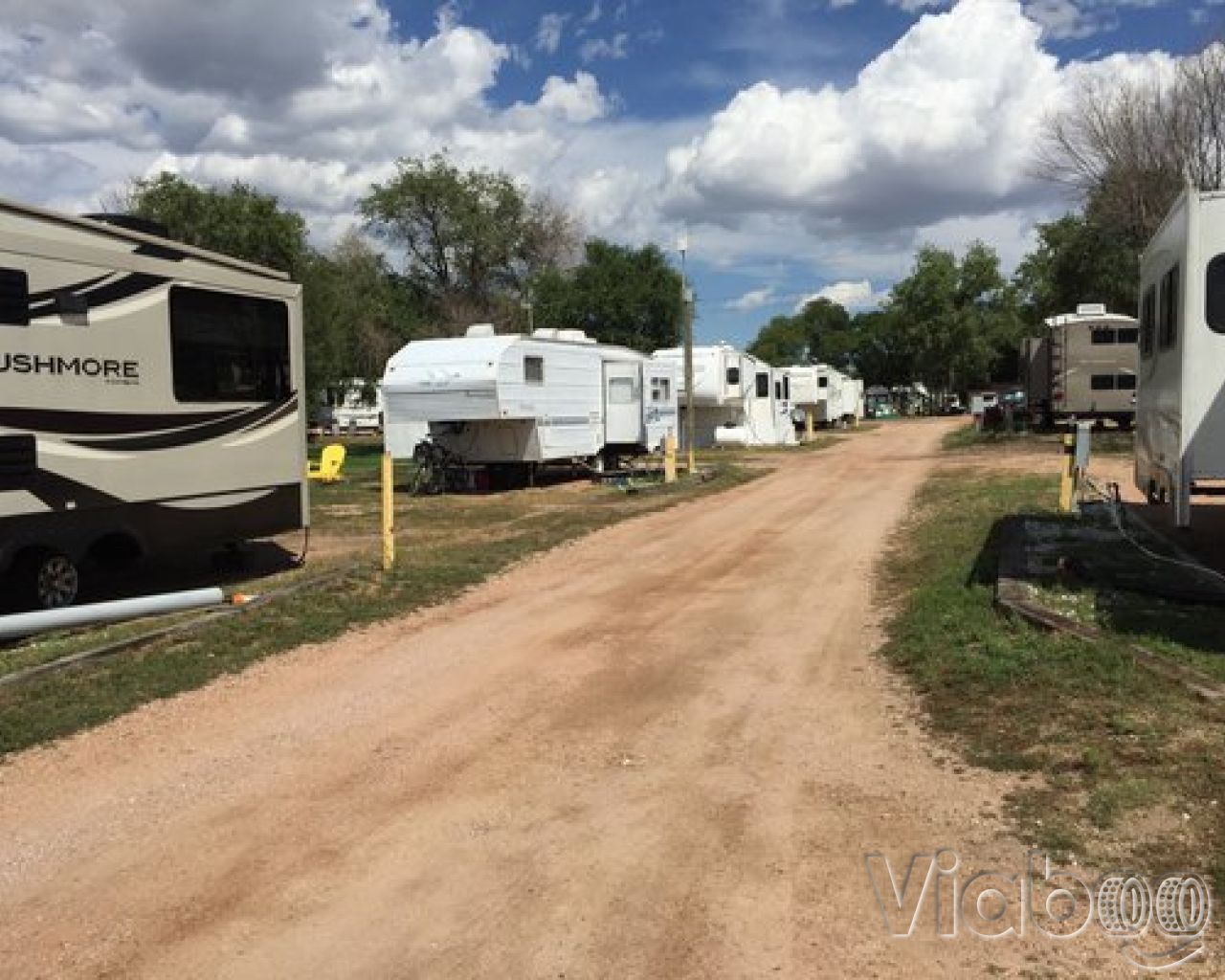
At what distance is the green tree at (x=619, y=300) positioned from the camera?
46375 mm

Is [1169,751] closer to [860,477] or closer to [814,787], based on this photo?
[814,787]

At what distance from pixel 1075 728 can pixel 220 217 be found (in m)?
37.2

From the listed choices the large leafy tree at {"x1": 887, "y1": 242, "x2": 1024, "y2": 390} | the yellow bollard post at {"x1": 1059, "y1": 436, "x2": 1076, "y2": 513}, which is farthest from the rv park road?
the large leafy tree at {"x1": 887, "y1": 242, "x2": 1024, "y2": 390}

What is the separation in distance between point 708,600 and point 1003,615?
2.75 metres

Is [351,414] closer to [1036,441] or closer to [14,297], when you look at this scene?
[1036,441]

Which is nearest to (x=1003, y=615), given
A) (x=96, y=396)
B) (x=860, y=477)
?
(x=96, y=396)

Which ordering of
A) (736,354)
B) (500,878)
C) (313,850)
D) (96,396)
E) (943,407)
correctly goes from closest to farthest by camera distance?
1. (500,878)
2. (313,850)
3. (96,396)
4. (736,354)
5. (943,407)

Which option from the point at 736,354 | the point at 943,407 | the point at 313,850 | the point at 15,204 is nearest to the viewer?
the point at 313,850

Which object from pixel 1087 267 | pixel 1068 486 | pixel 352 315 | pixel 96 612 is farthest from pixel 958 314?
pixel 96 612

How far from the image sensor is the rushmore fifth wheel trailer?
8273 mm

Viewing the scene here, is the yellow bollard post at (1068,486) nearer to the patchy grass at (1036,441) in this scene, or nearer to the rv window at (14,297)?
the rv window at (14,297)

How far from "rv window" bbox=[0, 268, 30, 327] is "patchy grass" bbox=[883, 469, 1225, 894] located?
6845 millimetres

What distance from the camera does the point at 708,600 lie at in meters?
9.45

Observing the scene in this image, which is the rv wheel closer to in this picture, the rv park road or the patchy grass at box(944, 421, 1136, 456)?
the rv park road
